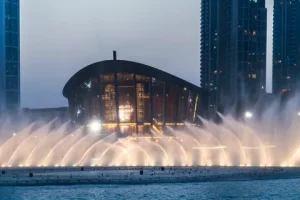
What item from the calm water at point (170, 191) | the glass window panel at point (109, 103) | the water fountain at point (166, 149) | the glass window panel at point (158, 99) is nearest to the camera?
the calm water at point (170, 191)

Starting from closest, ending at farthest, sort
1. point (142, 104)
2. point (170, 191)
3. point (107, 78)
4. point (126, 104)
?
point (170, 191) → point (126, 104) → point (142, 104) → point (107, 78)

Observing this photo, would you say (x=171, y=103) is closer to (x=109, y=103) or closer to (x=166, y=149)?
(x=109, y=103)

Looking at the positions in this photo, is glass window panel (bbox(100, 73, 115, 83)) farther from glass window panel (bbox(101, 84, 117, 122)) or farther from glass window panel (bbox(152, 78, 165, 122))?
glass window panel (bbox(152, 78, 165, 122))

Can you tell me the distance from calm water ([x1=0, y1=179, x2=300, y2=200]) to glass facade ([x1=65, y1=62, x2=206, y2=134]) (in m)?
67.5

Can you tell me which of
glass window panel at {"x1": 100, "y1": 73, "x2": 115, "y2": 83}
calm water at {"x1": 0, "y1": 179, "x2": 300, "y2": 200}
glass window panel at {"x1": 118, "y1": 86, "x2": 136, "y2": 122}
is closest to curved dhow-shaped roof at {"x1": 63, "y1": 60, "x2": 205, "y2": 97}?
glass window panel at {"x1": 100, "y1": 73, "x2": 115, "y2": 83}

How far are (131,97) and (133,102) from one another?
3.39 ft

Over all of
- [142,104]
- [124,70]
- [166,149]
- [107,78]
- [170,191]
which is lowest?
[166,149]

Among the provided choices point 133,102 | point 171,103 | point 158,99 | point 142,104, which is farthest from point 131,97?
point 171,103

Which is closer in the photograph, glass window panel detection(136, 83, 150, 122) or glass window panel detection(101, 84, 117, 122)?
glass window panel detection(101, 84, 117, 122)

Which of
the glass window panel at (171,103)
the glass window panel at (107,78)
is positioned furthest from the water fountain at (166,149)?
the glass window panel at (107,78)

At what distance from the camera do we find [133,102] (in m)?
137

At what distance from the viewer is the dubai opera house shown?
137 meters

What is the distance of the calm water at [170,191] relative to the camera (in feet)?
198

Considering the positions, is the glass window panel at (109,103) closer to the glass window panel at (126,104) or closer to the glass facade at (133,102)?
the glass facade at (133,102)
